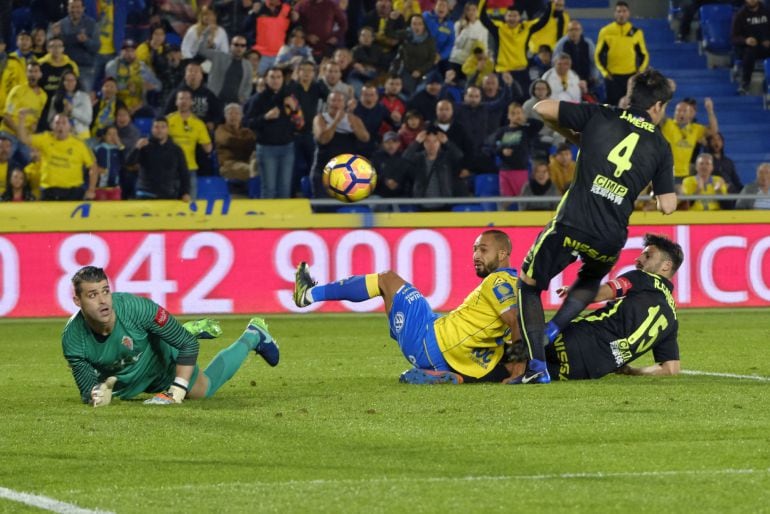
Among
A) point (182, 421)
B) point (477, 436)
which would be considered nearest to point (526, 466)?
point (477, 436)

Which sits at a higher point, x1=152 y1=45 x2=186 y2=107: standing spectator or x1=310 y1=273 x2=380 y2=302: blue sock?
x1=152 y1=45 x2=186 y2=107: standing spectator

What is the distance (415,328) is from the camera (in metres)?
9.93

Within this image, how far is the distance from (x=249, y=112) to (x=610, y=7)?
30.7 feet

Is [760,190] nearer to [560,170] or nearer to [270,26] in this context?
[560,170]

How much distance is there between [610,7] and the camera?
86.4ft

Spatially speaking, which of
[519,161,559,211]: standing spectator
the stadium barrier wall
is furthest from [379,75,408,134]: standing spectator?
the stadium barrier wall

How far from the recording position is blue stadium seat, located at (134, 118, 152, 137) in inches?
803

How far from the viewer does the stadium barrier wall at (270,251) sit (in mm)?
16969

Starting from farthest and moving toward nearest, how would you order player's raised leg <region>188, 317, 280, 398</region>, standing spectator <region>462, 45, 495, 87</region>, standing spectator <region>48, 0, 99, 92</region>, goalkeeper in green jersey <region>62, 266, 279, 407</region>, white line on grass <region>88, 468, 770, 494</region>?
standing spectator <region>48, 0, 99, 92</region>, standing spectator <region>462, 45, 495, 87</region>, player's raised leg <region>188, 317, 280, 398</region>, goalkeeper in green jersey <region>62, 266, 279, 407</region>, white line on grass <region>88, 468, 770, 494</region>

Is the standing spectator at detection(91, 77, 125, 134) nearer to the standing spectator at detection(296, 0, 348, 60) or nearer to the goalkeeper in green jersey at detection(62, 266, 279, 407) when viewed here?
the standing spectator at detection(296, 0, 348, 60)

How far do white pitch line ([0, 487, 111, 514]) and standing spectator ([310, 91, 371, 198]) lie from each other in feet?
42.6

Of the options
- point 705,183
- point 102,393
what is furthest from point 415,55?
point 102,393

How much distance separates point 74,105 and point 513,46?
6505 millimetres

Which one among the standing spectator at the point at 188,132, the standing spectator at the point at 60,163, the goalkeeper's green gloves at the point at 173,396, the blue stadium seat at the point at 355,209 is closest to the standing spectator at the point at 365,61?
the standing spectator at the point at 188,132
